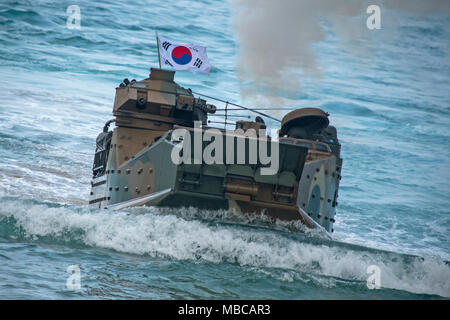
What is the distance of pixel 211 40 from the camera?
35438 mm

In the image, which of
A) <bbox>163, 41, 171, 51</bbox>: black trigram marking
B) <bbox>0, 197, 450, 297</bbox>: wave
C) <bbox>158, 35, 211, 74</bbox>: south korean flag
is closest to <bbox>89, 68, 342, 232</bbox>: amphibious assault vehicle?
<bbox>0, 197, 450, 297</bbox>: wave

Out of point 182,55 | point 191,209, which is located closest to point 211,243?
point 191,209

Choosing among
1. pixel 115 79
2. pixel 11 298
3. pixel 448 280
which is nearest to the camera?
pixel 11 298

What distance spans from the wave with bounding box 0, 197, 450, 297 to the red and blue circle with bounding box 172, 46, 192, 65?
172 inches

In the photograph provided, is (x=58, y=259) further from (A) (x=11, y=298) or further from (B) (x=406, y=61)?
(B) (x=406, y=61)

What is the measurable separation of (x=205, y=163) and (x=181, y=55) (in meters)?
4.50

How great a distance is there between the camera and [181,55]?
16.5 meters

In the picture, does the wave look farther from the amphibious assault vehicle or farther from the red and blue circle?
the red and blue circle

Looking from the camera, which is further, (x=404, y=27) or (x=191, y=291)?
(x=404, y=27)

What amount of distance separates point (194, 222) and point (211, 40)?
920 inches

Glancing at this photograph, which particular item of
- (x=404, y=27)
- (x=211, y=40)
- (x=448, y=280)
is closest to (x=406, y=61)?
(x=404, y=27)

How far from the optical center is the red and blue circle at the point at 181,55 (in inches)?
649

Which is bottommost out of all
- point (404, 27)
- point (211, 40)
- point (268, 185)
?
point (268, 185)

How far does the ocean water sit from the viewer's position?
11180 mm
